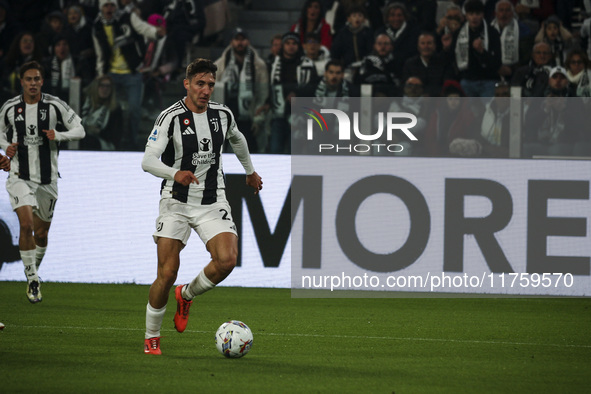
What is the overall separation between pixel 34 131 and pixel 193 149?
3618mm

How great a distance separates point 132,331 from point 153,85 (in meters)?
4.66

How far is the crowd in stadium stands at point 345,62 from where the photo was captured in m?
11.0

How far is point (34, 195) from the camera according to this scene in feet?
31.7

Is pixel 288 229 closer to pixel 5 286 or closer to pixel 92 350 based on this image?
pixel 5 286

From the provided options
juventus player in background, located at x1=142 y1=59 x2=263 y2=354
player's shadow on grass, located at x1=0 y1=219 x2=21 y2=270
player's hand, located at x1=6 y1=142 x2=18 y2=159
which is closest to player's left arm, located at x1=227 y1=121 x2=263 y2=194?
juventus player in background, located at x1=142 y1=59 x2=263 y2=354

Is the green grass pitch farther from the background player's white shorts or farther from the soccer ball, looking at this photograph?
the background player's white shorts

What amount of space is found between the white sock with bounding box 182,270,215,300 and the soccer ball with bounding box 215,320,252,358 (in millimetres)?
339

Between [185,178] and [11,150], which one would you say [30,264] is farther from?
[185,178]

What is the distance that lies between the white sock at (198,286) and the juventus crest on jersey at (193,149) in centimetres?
52

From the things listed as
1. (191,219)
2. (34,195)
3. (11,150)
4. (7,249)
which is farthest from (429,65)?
(191,219)

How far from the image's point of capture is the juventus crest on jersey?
6566 mm

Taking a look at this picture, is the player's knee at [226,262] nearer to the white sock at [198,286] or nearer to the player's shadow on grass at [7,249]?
the white sock at [198,286]

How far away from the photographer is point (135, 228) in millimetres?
11336

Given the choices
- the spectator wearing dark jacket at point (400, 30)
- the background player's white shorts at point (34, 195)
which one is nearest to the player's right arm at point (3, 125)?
the background player's white shorts at point (34, 195)
